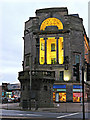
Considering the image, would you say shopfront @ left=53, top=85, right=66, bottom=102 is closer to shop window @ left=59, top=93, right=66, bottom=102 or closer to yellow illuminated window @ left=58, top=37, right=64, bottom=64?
shop window @ left=59, top=93, right=66, bottom=102

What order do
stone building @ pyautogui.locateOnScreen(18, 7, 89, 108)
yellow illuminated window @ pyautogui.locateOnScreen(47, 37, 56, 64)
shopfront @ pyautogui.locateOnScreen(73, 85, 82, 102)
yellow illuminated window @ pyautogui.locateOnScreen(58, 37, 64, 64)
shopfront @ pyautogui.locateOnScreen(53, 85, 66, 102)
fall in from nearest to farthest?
shopfront @ pyautogui.locateOnScreen(73, 85, 82, 102)
shopfront @ pyautogui.locateOnScreen(53, 85, 66, 102)
stone building @ pyautogui.locateOnScreen(18, 7, 89, 108)
yellow illuminated window @ pyautogui.locateOnScreen(58, 37, 64, 64)
yellow illuminated window @ pyautogui.locateOnScreen(47, 37, 56, 64)

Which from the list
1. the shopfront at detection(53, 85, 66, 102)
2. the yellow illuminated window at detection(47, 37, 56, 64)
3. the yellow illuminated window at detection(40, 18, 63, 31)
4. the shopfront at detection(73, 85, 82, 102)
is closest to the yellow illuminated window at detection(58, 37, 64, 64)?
the yellow illuminated window at detection(47, 37, 56, 64)

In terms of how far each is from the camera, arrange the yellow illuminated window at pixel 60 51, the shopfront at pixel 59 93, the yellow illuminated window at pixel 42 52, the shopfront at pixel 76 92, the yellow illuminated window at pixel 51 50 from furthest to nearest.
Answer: the yellow illuminated window at pixel 42 52 → the yellow illuminated window at pixel 51 50 → the yellow illuminated window at pixel 60 51 → the shopfront at pixel 59 93 → the shopfront at pixel 76 92

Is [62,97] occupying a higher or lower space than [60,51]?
lower

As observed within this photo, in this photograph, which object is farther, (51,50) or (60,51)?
(51,50)

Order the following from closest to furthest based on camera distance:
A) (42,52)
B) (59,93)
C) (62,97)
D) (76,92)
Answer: (76,92) → (62,97) → (59,93) → (42,52)

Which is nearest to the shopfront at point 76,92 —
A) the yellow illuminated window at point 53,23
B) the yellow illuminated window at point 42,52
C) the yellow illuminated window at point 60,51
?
the yellow illuminated window at point 60,51

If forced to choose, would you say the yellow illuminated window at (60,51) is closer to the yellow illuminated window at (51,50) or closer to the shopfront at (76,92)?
the yellow illuminated window at (51,50)

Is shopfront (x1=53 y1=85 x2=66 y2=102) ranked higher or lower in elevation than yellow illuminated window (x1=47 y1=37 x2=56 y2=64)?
lower

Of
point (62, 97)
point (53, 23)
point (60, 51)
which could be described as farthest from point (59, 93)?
point (53, 23)

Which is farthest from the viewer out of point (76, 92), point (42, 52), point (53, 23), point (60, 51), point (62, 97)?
point (42, 52)

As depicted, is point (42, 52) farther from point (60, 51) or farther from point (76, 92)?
point (76, 92)

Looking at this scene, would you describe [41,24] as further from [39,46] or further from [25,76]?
[25,76]

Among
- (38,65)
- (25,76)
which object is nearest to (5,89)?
(38,65)
